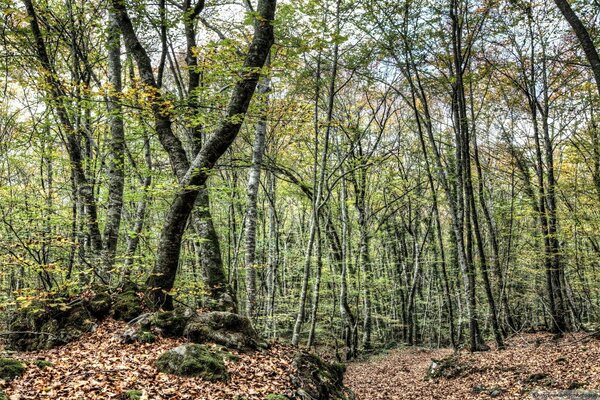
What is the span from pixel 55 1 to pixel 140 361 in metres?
12.1

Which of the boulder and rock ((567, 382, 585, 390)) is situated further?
rock ((567, 382, 585, 390))

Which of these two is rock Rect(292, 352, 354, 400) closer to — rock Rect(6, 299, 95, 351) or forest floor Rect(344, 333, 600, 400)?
forest floor Rect(344, 333, 600, 400)

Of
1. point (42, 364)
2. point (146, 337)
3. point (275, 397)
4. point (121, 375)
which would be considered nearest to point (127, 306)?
point (146, 337)

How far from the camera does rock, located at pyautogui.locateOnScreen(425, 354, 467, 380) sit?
10.5 m

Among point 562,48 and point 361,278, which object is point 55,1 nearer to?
point 361,278

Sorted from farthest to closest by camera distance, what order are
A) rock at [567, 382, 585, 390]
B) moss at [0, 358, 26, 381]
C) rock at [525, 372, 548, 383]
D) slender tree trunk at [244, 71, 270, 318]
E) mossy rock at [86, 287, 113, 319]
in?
slender tree trunk at [244, 71, 270, 318] → rock at [525, 372, 548, 383] → mossy rock at [86, 287, 113, 319] → rock at [567, 382, 585, 390] → moss at [0, 358, 26, 381]

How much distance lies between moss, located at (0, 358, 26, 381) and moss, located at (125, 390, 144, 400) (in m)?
1.40

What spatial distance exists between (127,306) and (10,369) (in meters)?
2.74

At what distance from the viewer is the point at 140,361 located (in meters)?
5.58

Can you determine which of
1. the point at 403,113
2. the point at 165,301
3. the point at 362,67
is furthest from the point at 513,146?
the point at 165,301

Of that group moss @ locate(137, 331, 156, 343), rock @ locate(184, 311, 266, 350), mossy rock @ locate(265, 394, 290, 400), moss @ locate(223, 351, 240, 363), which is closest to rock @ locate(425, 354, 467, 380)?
rock @ locate(184, 311, 266, 350)

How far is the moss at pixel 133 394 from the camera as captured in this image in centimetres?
Result: 438

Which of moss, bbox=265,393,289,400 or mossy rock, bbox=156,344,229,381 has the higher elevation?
mossy rock, bbox=156,344,229,381

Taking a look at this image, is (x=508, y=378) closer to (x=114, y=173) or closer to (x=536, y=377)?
(x=536, y=377)
